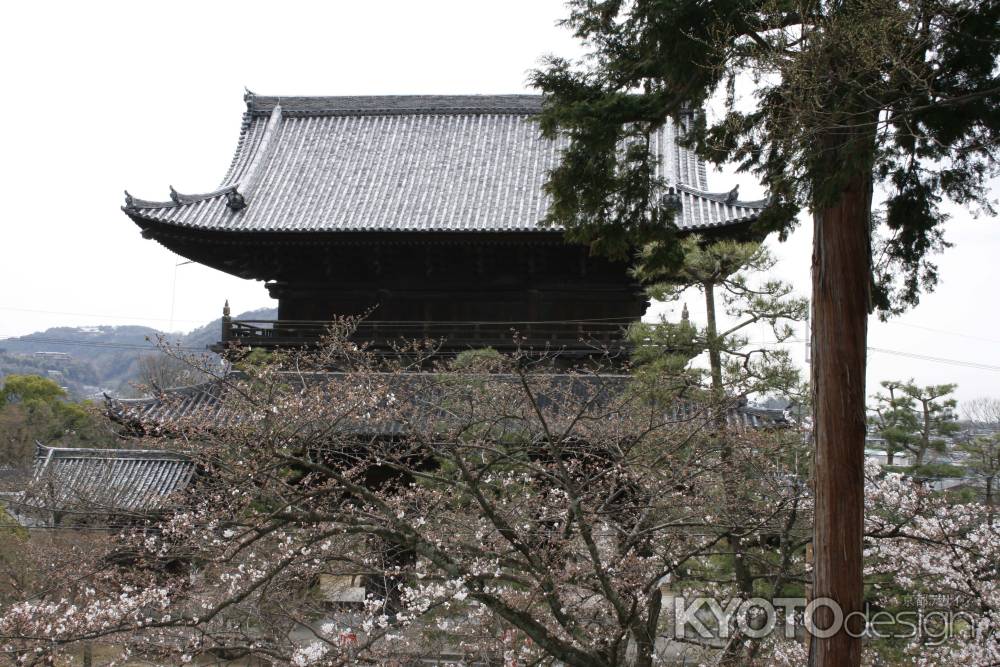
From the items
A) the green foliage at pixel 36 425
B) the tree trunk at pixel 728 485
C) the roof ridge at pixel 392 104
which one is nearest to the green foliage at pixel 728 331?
the tree trunk at pixel 728 485

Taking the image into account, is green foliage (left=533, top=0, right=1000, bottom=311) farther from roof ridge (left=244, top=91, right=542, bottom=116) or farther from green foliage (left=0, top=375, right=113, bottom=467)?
green foliage (left=0, top=375, right=113, bottom=467)

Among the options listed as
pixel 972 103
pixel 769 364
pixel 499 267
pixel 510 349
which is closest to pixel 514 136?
pixel 499 267

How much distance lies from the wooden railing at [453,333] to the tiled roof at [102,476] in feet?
11.7

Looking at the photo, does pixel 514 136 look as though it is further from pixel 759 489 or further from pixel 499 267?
pixel 759 489

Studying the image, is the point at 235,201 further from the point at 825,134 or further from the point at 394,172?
the point at 825,134

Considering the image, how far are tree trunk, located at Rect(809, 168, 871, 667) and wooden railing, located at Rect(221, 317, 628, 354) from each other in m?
5.99

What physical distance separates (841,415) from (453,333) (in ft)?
23.4

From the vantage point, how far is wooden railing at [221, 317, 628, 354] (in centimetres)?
1111

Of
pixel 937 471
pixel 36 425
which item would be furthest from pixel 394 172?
pixel 36 425

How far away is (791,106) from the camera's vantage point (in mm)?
4266

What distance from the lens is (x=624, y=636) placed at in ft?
19.2

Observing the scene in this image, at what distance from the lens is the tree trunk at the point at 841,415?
4.83 metres

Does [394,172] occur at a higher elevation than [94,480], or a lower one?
higher

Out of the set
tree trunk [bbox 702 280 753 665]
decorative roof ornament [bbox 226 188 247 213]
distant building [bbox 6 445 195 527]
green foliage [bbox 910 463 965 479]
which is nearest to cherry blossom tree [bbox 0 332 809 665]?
tree trunk [bbox 702 280 753 665]
